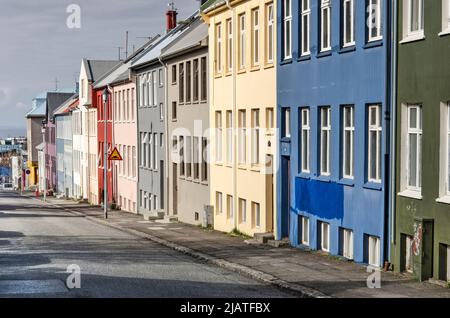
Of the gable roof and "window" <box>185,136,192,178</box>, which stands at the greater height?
the gable roof

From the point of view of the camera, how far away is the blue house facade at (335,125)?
20031 millimetres

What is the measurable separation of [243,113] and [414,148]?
12718 millimetres

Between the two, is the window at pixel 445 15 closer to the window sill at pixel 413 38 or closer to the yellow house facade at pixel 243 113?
the window sill at pixel 413 38

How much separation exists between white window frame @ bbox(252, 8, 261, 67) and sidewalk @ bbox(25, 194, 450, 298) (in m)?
5.69

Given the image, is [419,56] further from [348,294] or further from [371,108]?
[348,294]

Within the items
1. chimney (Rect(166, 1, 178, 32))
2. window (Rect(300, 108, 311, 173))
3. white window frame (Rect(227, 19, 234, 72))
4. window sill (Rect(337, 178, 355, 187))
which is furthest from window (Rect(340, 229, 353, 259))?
chimney (Rect(166, 1, 178, 32))

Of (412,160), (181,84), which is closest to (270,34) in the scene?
(412,160)

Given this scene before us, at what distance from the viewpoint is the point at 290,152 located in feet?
85.3

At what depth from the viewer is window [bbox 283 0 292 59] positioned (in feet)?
85.1

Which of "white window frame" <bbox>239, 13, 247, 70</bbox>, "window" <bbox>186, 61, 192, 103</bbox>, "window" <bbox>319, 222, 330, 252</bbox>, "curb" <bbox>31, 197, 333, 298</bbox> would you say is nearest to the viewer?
"curb" <bbox>31, 197, 333, 298</bbox>

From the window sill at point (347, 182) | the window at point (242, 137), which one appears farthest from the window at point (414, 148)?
the window at point (242, 137)

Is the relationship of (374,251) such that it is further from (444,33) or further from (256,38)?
(256,38)

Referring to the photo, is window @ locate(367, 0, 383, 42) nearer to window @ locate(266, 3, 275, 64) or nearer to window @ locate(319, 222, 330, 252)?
window @ locate(319, 222, 330, 252)
